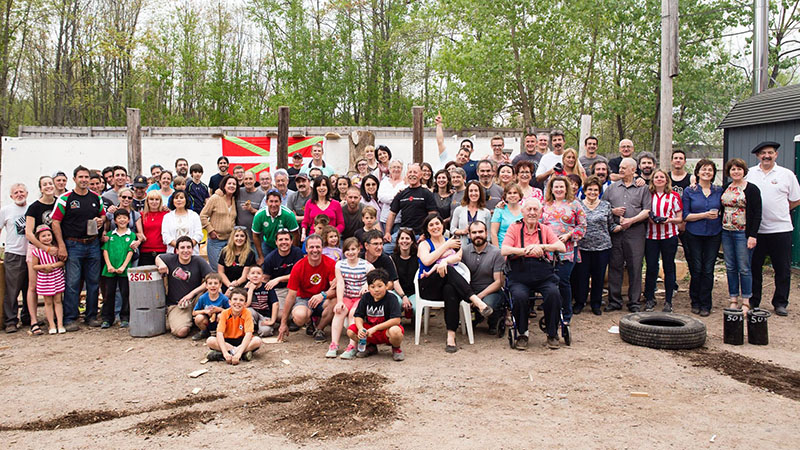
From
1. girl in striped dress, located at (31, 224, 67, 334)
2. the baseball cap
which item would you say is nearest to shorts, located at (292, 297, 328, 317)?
girl in striped dress, located at (31, 224, 67, 334)

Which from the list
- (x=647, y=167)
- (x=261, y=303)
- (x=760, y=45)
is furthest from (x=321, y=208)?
(x=760, y=45)

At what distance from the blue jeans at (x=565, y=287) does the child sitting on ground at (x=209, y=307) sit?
372 centimetres

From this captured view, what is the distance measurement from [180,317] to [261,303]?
37.5 inches

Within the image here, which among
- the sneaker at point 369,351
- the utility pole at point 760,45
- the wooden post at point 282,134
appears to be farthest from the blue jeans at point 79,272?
the utility pole at point 760,45

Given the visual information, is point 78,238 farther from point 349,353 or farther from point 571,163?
point 571,163

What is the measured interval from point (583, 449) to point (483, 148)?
10532mm

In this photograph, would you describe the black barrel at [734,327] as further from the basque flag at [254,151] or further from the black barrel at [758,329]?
the basque flag at [254,151]

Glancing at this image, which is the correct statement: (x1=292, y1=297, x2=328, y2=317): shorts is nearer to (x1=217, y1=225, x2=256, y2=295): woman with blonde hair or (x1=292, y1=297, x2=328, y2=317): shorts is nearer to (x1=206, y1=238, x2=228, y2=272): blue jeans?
(x1=217, y1=225, x2=256, y2=295): woman with blonde hair

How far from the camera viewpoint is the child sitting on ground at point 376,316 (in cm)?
632

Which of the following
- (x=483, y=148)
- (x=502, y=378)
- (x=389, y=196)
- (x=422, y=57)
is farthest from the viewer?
(x=422, y=57)

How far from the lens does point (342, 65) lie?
21.3 meters

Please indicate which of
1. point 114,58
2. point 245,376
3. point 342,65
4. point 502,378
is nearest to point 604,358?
point 502,378

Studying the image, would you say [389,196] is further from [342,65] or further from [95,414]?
[342,65]

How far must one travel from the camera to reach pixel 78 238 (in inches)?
309
